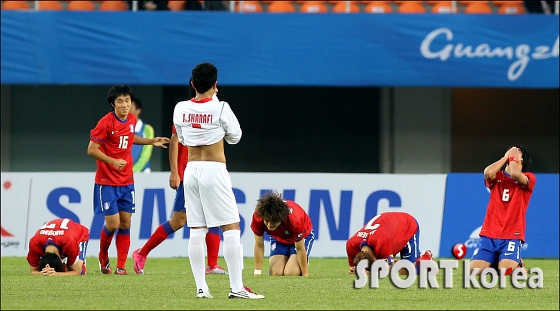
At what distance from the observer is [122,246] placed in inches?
426

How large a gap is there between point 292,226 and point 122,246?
6.36ft

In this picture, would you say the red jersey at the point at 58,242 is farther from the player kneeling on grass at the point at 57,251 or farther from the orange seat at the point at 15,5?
the orange seat at the point at 15,5

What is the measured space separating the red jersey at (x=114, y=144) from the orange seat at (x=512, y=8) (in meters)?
8.87

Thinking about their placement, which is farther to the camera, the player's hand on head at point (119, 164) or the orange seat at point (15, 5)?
A: the orange seat at point (15, 5)

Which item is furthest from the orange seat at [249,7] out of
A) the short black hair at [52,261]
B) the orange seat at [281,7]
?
the short black hair at [52,261]

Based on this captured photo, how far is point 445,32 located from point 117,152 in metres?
7.34

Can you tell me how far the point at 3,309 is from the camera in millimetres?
6801

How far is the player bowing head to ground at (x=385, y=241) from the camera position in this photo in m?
9.91

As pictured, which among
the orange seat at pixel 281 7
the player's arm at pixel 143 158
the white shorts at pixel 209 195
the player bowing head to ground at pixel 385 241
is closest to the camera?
the white shorts at pixel 209 195

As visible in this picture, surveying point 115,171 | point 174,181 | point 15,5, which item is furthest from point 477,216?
point 15,5

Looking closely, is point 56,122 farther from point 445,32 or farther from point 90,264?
point 445,32

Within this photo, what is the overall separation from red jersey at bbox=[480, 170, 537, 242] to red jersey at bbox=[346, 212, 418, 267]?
0.95m

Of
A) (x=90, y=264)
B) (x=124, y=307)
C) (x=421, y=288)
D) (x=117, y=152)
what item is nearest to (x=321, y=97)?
(x=90, y=264)

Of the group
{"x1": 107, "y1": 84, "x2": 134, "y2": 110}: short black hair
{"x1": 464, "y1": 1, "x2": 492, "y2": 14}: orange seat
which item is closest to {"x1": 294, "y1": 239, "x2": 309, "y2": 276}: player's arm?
{"x1": 107, "y1": 84, "x2": 134, "y2": 110}: short black hair
